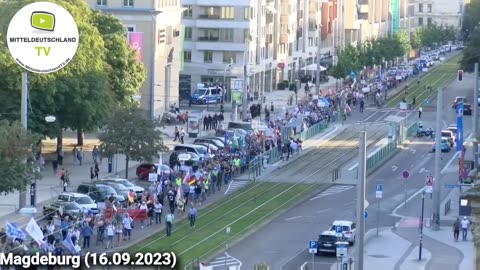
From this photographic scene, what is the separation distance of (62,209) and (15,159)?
3174mm

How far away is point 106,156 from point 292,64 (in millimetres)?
74572

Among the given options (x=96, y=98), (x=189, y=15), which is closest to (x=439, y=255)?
(x=96, y=98)

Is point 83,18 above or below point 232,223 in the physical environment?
above

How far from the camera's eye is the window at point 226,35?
129m

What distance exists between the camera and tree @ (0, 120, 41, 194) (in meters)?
56.3

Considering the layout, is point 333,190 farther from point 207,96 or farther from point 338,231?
point 207,96

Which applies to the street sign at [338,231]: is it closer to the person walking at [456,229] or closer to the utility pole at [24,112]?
the person walking at [456,229]

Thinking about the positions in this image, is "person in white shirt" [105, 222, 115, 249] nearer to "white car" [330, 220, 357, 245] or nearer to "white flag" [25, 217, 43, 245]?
"white car" [330, 220, 357, 245]

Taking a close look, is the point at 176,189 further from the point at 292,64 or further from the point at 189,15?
the point at 292,64

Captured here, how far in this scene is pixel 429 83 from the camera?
151875mm

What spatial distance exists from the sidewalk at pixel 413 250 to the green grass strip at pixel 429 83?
62.9m

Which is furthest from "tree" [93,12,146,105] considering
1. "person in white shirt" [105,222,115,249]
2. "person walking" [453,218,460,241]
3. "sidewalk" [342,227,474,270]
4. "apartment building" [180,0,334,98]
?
"person in white shirt" [105,222,115,249]

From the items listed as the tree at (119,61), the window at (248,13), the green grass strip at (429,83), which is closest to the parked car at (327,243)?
the tree at (119,61)

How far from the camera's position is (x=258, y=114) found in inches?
4409
